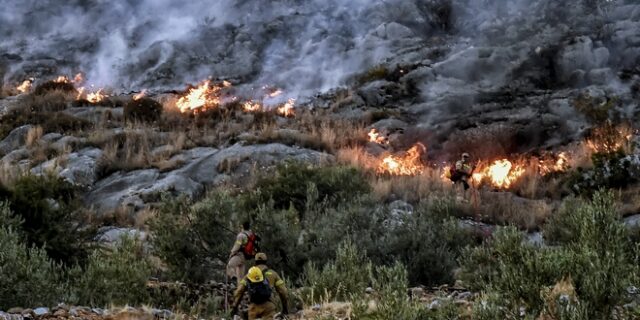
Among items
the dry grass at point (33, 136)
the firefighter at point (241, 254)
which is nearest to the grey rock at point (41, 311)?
the firefighter at point (241, 254)

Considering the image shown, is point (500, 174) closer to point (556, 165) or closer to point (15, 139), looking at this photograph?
point (556, 165)

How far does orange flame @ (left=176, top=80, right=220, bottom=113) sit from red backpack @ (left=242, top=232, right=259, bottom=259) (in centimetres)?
1507

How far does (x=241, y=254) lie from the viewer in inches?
300

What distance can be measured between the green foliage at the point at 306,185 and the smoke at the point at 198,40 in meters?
13.6

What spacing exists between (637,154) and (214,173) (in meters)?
9.49

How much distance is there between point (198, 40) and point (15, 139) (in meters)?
14.8

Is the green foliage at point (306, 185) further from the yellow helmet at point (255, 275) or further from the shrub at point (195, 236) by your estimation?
the yellow helmet at point (255, 275)

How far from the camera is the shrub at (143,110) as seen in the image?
20.9m

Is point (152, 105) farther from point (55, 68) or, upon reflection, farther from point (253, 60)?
point (55, 68)

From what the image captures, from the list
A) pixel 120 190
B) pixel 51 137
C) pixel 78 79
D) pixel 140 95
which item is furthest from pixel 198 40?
pixel 120 190

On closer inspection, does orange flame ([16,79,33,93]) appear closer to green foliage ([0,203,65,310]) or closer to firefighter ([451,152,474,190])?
firefighter ([451,152,474,190])

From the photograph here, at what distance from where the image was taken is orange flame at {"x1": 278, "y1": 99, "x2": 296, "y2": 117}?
2185 cm

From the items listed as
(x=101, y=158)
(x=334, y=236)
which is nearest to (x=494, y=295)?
(x=334, y=236)

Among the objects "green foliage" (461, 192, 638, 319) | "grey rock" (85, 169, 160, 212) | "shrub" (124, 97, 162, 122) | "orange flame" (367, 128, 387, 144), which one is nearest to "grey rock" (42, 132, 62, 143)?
"shrub" (124, 97, 162, 122)
